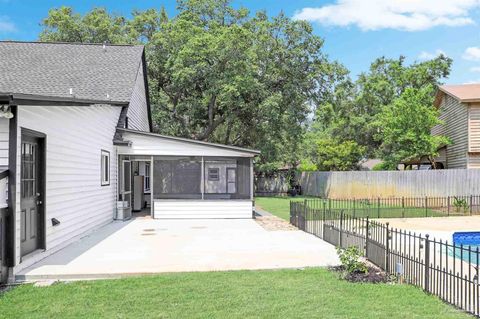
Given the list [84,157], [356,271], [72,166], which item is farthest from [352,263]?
[84,157]

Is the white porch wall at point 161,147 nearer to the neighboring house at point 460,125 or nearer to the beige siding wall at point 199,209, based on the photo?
the beige siding wall at point 199,209

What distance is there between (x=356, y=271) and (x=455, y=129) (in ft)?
67.7

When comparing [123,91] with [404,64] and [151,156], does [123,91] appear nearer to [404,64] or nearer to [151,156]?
[151,156]

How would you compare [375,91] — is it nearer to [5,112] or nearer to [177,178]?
[177,178]

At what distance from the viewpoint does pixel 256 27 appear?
97.8ft

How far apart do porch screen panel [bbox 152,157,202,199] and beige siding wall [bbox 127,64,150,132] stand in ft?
7.69

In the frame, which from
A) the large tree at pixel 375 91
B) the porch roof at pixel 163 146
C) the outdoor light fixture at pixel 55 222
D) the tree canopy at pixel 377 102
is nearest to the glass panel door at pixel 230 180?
the porch roof at pixel 163 146

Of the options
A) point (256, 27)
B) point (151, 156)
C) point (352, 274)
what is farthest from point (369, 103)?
point (352, 274)

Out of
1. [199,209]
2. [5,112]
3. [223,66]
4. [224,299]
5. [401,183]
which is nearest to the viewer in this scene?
[224,299]

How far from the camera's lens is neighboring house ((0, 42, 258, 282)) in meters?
7.13

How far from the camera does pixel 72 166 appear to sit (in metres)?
10.3

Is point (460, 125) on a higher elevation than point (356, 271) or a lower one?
higher

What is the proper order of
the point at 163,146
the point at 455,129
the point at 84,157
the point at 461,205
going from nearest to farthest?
the point at 84,157, the point at 163,146, the point at 461,205, the point at 455,129

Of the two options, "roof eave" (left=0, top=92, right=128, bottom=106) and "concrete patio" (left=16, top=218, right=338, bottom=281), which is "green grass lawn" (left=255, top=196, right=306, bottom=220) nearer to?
"concrete patio" (left=16, top=218, right=338, bottom=281)
